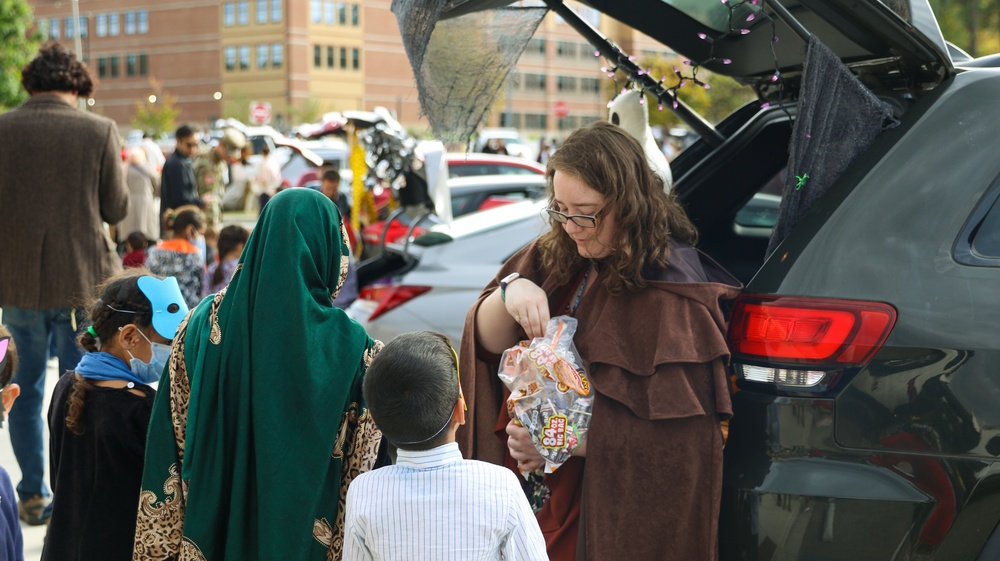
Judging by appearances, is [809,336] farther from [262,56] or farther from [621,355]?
[262,56]

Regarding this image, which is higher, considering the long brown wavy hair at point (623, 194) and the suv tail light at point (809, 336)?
the long brown wavy hair at point (623, 194)

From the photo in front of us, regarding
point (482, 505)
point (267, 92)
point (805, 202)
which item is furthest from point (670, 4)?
point (267, 92)

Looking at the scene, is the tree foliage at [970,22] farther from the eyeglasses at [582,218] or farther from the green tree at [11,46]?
the eyeglasses at [582,218]

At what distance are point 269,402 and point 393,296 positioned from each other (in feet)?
9.90

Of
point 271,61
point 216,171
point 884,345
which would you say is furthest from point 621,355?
point 271,61

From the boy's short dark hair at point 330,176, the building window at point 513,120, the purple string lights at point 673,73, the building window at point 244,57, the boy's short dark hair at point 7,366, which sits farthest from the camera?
the building window at point 513,120

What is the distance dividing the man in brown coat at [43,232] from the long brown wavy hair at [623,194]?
290cm

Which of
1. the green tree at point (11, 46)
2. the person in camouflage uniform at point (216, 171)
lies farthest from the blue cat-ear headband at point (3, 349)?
the green tree at point (11, 46)

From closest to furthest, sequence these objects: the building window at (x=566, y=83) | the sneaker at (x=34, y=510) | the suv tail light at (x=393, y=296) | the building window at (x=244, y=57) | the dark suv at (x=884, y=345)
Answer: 1. the dark suv at (x=884, y=345)
2. the sneaker at (x=34, y=510)
3. the suv tail light at (x=393, y=296)
4. the building window at (x=244, y=57)
5. the building window at (x=566, y=83)

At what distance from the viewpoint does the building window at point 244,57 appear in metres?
82.9

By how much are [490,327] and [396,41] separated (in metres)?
86.2

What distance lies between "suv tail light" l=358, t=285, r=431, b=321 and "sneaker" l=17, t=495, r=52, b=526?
182cm

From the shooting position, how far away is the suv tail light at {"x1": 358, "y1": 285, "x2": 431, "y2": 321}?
5504 millimetres

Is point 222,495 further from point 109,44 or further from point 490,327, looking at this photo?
point 109,44
